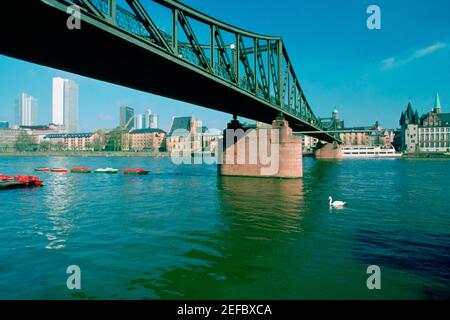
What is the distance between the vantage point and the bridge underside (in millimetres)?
14945

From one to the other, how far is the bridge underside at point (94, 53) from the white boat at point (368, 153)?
455ft

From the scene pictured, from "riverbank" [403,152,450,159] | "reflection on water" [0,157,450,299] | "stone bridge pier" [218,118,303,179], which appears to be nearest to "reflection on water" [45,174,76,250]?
"reflection on water" [0,157,450,299]

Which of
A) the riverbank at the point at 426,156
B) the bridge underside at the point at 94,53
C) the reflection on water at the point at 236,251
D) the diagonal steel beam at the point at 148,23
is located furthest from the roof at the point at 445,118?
the diagonal steel beam at the point at 148,23

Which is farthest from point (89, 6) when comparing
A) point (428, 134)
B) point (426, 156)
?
point (428, 134)

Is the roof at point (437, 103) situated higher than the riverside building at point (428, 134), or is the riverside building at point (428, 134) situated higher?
the roof at point (437, 103)

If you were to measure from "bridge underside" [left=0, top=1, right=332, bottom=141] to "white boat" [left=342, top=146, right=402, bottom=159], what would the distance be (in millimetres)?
138826

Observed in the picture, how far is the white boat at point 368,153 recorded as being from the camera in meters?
151

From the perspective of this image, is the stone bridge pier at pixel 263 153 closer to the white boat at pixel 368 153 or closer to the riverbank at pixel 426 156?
the riverbank at pixel 426 156

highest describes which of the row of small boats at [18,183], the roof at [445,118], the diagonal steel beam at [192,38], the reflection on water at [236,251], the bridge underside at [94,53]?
the roof at [445,118]

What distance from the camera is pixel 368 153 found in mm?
156875

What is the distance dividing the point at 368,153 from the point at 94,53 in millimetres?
160601

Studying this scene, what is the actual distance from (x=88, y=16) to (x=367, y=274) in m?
17.6

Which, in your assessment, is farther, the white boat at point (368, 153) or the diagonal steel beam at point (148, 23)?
the white boat at point (368, 153)
